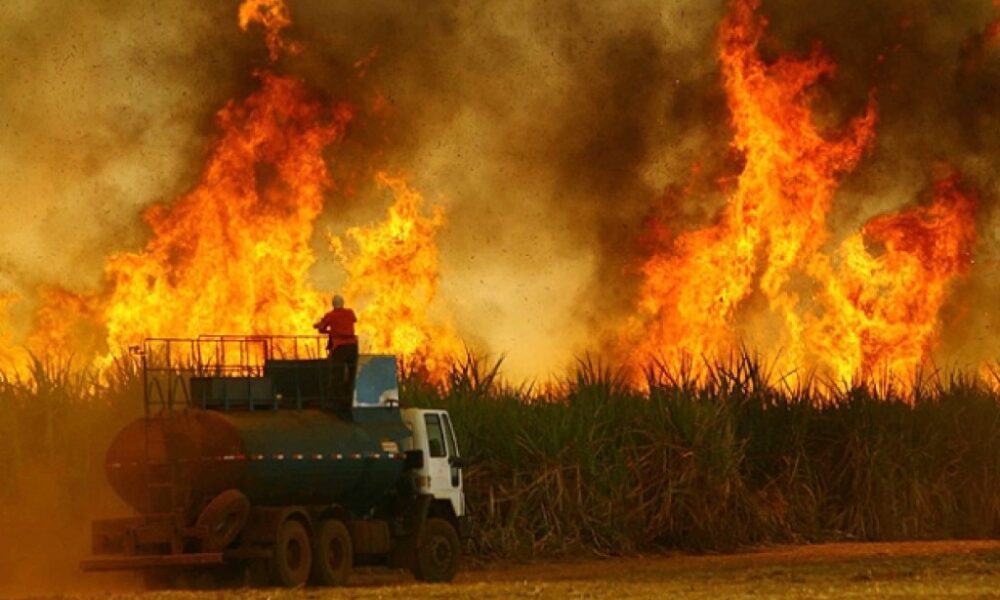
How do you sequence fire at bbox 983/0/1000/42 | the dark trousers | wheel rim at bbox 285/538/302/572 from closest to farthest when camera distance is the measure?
wheel rim at bbox 285/538/302/572 < the dark trousers < fire at bbox 983/0/1000/42

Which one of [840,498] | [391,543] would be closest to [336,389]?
[391,543]

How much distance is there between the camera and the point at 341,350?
91.5 ft

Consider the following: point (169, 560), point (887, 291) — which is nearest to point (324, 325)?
point (169, 560)

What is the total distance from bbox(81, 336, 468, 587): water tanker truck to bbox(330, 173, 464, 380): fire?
12.1 meters

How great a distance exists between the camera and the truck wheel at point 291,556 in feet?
84.0

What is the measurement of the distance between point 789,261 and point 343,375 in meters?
17.8

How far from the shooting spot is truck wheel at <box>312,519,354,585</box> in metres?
26.4

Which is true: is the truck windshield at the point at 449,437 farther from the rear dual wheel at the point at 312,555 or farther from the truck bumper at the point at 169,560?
the truck bumper at the point at 169,560

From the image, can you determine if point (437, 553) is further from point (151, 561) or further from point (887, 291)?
point (887, 291)

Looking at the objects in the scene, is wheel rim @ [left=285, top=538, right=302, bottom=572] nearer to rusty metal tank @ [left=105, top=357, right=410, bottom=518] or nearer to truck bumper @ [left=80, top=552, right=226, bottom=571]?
rusty metal tank @ [left=105, top=357, right=410, bottom=518]

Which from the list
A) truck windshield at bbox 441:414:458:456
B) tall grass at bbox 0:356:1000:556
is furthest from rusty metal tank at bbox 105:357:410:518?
tall grass at bbox 0:356:1000:556

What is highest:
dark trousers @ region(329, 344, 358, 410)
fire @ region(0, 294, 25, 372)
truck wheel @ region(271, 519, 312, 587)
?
fire @ region(0, 294, 25, 372)

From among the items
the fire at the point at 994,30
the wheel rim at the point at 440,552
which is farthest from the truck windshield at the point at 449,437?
the fire at the point at 994,30

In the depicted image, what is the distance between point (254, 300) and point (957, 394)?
39.1ft
